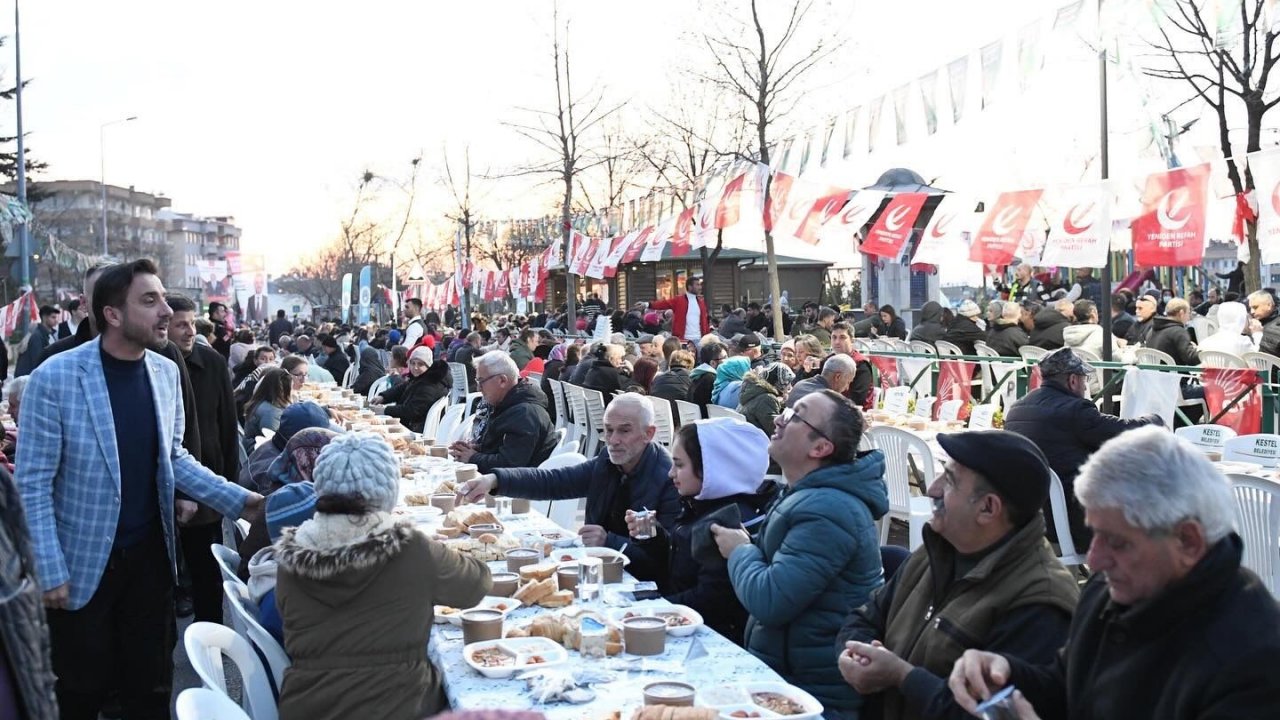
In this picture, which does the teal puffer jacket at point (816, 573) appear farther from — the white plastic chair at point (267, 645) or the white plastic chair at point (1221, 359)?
the white plastic chair at point (1221, 359)

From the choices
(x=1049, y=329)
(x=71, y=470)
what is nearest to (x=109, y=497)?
(x=71, y=470)

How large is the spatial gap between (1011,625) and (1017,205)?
35.2ft

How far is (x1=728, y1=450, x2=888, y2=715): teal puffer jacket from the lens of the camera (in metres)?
3.55

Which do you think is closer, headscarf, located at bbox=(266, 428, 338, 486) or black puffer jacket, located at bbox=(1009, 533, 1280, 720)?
black puffer jacket, located at bbox=(1009, 533, 1280, 720)

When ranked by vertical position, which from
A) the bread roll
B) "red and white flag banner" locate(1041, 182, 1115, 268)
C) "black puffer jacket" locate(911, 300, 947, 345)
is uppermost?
"red and white flag banner" locate(1041, 182, 1115, 268)

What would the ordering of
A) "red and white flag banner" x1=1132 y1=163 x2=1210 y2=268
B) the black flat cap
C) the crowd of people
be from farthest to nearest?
"red and white flag banner" x1=1132 y1=163 x2=1210 y2=268
the black flat cap
the crowd of people

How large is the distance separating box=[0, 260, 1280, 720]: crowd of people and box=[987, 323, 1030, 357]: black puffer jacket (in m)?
8.15

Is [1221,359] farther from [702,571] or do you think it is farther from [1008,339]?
[702,571]

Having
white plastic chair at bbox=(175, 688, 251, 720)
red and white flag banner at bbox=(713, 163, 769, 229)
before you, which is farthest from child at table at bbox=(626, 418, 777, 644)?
red and white flag banner at bbox=(713, 163, 769, 229)

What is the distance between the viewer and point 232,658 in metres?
3.52

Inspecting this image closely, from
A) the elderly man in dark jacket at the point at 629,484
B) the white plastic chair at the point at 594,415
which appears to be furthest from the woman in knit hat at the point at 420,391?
the elderly man in dark jacket at the point at 629,484

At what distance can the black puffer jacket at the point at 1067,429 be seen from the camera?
6176 mm

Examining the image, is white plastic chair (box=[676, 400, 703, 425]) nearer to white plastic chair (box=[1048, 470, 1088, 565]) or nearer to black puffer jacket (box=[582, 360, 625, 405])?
black puffer jacket (box=[582, 360, 625, 405])

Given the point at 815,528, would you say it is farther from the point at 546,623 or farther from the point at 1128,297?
the point at 1128,297
